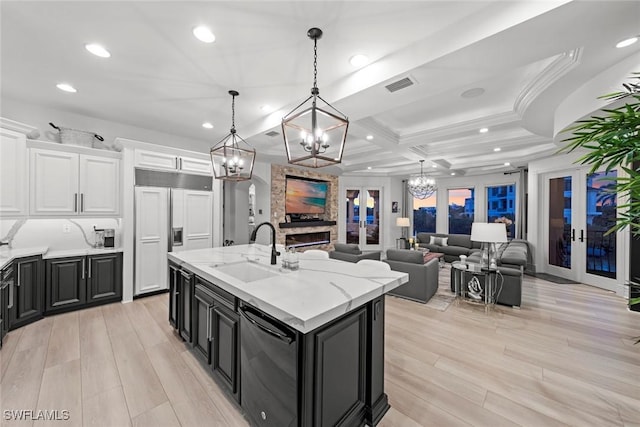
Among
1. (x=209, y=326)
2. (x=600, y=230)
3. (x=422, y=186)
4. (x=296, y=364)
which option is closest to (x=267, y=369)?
(x=296, y=364)

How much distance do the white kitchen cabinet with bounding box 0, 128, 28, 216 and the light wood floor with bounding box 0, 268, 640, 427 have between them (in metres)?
1.48

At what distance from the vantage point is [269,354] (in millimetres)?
Answer: 1502

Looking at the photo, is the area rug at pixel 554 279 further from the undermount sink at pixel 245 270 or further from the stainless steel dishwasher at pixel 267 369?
the stainless steel dishwasher at pixel 267 369

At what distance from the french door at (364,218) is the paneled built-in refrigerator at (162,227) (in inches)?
225

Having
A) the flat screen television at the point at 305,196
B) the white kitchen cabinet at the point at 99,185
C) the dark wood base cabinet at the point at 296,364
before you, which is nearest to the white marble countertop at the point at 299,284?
the dark wood base cabinet at the point at 296,364

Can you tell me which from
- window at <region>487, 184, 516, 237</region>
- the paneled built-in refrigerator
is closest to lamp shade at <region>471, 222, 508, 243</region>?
the paneled built-in refrigerator

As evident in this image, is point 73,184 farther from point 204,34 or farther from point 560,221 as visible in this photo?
point 560,221

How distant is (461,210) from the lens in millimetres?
8812

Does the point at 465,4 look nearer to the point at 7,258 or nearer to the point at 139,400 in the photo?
the point at 139,400

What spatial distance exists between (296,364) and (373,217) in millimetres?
8423

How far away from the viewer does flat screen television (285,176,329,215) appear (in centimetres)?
734

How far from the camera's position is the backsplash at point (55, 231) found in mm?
3482

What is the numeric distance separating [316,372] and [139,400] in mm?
1601

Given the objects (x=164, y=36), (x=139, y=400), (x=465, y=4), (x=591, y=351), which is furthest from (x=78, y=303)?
(x=591, y=351)
